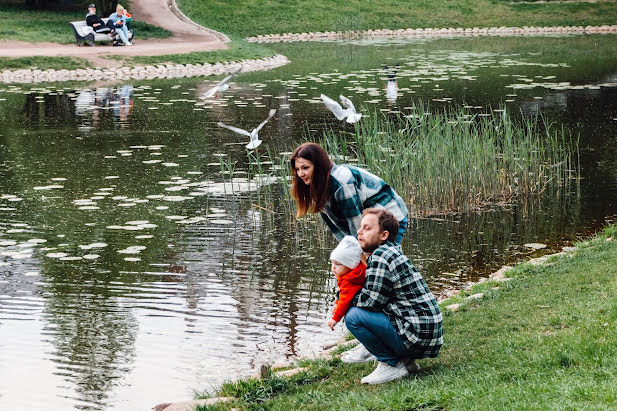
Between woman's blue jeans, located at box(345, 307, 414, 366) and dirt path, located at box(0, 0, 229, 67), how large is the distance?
23732 millimetres

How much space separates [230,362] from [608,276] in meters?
2.88

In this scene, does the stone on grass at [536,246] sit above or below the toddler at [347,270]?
below

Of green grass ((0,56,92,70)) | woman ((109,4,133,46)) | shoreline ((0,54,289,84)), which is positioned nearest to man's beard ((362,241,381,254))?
shoreline ((0,54,289,84))

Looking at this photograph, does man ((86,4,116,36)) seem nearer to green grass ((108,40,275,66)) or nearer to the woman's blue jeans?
green grass ((108,40,275,66))

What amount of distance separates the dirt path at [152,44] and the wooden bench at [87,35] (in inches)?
10.8

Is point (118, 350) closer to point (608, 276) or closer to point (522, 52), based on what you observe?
point (608, 276)

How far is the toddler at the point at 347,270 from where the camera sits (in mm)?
5055

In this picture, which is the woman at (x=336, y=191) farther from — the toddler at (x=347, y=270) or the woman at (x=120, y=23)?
the woman at (x=120, y=23)

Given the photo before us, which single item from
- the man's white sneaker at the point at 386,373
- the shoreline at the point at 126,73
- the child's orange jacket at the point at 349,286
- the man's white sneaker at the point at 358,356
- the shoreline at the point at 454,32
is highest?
the child's orange jacket at the point at 349,286

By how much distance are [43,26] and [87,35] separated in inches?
145

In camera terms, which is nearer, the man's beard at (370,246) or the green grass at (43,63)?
the man's beard at (370,246)

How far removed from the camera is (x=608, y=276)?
22.4 feet

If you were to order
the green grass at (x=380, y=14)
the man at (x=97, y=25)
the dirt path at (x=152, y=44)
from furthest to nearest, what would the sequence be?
the green grass at (x=380, y=14)
the man at (x=97, y=25)
the dirt path at (x=152, y=44)

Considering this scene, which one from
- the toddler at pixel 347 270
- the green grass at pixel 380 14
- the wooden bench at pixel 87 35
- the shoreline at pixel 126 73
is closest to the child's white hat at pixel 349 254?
the toddler at pixel 347 270
